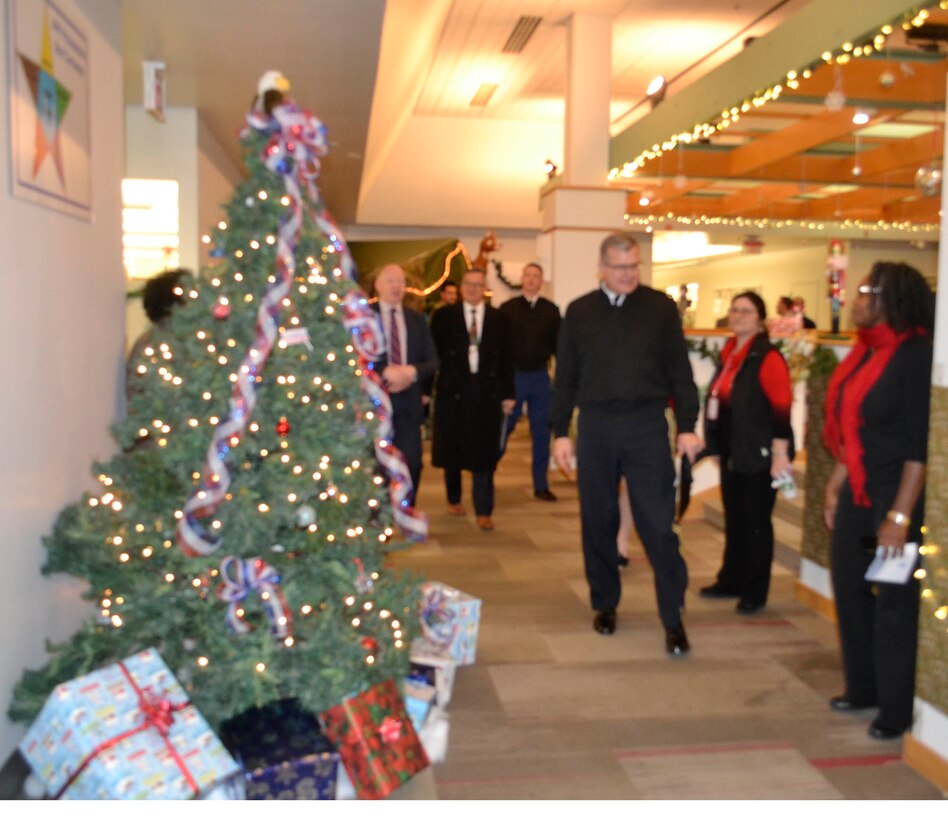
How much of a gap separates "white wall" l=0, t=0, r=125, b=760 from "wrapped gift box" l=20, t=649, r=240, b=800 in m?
0.30

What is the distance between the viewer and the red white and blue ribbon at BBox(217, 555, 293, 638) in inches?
106

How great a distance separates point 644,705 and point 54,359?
2.24 metres

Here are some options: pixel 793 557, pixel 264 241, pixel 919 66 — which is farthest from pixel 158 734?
pixel 919 66

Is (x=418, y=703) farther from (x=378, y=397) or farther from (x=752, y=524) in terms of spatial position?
(x=752, y=524)

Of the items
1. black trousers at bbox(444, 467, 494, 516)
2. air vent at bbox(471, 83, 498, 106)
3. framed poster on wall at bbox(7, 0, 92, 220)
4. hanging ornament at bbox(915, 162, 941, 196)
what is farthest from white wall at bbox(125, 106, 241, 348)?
hanging ornament at bbox(915, 162, 941, 196)

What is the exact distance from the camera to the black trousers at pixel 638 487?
364 centimetres

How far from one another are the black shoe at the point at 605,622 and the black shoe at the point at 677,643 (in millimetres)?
288

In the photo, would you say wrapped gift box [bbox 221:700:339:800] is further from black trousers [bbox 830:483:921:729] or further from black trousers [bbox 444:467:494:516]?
black trousers [bbox 444:467:494:516]

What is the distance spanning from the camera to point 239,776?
2.56 m

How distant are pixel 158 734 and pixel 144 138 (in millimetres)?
4864

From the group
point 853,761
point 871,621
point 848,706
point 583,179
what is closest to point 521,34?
point 583,179

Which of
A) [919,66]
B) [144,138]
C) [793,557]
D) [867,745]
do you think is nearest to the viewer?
[867,745]

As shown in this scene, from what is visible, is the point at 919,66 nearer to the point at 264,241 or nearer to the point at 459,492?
the point at 459,492

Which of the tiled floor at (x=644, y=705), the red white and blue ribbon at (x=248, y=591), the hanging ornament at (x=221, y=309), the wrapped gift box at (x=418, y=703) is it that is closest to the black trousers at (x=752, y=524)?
the tiled floor at (x=644, y=705)
